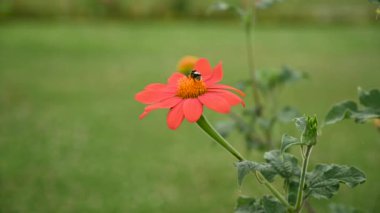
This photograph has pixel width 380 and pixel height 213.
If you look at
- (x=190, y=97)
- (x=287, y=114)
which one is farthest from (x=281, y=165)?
(x=287, y=114)

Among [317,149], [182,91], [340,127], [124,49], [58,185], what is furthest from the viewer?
[124,49]

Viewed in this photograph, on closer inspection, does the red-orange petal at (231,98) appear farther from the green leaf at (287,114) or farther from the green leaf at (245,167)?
the green leaf at (287,114)

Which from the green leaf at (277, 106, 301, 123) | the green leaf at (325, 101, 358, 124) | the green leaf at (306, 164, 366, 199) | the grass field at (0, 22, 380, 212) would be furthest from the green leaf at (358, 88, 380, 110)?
the grass field at (0, 22, 380, 212)

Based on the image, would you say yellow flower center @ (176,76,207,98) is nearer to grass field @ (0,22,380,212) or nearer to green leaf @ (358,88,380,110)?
green leaf @ (358,88,380,110)

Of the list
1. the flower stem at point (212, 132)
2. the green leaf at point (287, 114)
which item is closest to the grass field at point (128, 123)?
the green leaf at point (287, 114)

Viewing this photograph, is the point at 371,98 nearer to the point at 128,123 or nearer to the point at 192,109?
the point at 192,109

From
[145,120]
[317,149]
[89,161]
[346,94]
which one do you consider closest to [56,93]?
[145,120]

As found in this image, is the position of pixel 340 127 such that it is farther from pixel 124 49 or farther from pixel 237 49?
pixel 124 49
